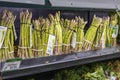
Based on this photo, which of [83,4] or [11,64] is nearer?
[11,64]

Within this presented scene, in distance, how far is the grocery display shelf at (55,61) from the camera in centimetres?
169

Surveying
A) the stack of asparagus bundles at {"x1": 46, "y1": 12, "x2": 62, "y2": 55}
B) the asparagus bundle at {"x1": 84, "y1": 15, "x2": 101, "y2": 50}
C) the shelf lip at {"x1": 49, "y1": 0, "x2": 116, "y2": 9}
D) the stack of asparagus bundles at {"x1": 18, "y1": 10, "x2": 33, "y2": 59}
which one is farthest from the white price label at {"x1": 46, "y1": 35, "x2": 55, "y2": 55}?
the asparagus bundle at {"x1": 84, "y1": 15, "x2": 101, "y2": 50}

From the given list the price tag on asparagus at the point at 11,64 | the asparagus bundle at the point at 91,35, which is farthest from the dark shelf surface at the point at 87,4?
the price tag on asparagus at the point at 11,64

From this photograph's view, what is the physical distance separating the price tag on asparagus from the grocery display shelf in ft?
0.07

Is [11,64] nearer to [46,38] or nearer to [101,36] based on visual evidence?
[46,38]

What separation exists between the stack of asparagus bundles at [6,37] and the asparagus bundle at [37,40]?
17 centimetres

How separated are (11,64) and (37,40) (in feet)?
1.25

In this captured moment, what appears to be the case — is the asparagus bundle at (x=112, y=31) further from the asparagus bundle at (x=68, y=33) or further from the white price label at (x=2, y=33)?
the white price label at (x=2, y=33)

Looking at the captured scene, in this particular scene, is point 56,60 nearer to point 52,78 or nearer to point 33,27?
point 33,27

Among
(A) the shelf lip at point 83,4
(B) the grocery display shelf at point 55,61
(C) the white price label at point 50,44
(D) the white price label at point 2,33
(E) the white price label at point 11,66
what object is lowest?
(B) the grocery display shelf at point 55,61

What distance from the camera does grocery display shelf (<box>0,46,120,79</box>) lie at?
1689 millimetres

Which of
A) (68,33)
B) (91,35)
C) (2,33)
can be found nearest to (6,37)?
(2,33)

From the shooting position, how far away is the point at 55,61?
1926mm

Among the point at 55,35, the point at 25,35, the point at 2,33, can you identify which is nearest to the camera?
the point at 2,33
